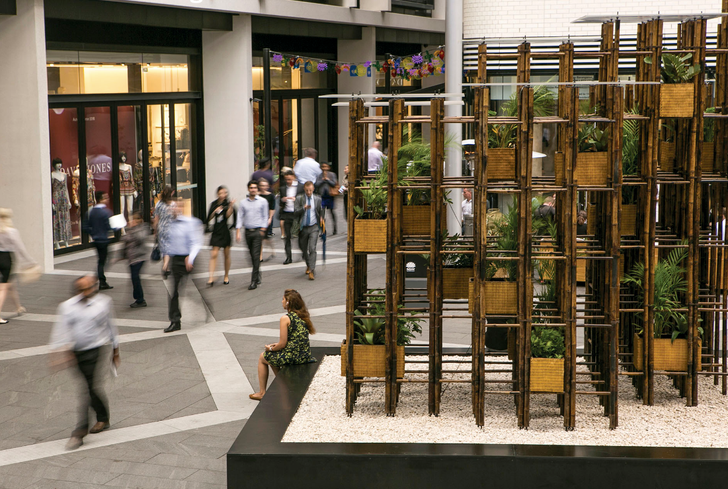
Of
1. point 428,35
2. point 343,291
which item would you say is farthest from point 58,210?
point 428,35

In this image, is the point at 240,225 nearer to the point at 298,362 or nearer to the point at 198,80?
the point at 298,362

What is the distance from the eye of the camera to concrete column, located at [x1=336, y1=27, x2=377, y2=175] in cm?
2916

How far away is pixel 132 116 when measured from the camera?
2139cm

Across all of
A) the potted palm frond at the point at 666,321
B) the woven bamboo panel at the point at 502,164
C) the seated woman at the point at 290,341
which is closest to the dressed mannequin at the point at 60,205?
the seated woman at the point at 290,341

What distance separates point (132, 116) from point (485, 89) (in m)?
15.3

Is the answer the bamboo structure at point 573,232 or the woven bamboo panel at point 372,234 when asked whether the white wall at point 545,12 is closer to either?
the bamboo structure at point 573,232

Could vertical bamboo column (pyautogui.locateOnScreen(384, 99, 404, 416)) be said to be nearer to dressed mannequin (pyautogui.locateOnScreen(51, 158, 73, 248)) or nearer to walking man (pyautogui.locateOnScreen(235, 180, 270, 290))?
walking man (pyautogui.locateOnScreen(235, 180, 270, 290))

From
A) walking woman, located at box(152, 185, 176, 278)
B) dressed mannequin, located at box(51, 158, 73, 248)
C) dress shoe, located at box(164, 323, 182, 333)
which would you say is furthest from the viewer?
dressed mannequin, located at box(51, 158, 73, 248)

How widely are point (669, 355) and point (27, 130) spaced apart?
13.1 meters

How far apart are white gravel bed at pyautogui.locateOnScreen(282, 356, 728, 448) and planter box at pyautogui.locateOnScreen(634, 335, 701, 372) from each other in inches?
14.2

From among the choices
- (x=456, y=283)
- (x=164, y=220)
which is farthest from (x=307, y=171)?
(x=456, y=283)

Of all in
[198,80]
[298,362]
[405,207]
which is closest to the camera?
[405,207]

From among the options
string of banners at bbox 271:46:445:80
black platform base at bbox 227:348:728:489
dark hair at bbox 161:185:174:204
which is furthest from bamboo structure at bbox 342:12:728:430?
string of banners at bbox 271:46:445:80

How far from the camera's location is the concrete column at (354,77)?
29156 mm
